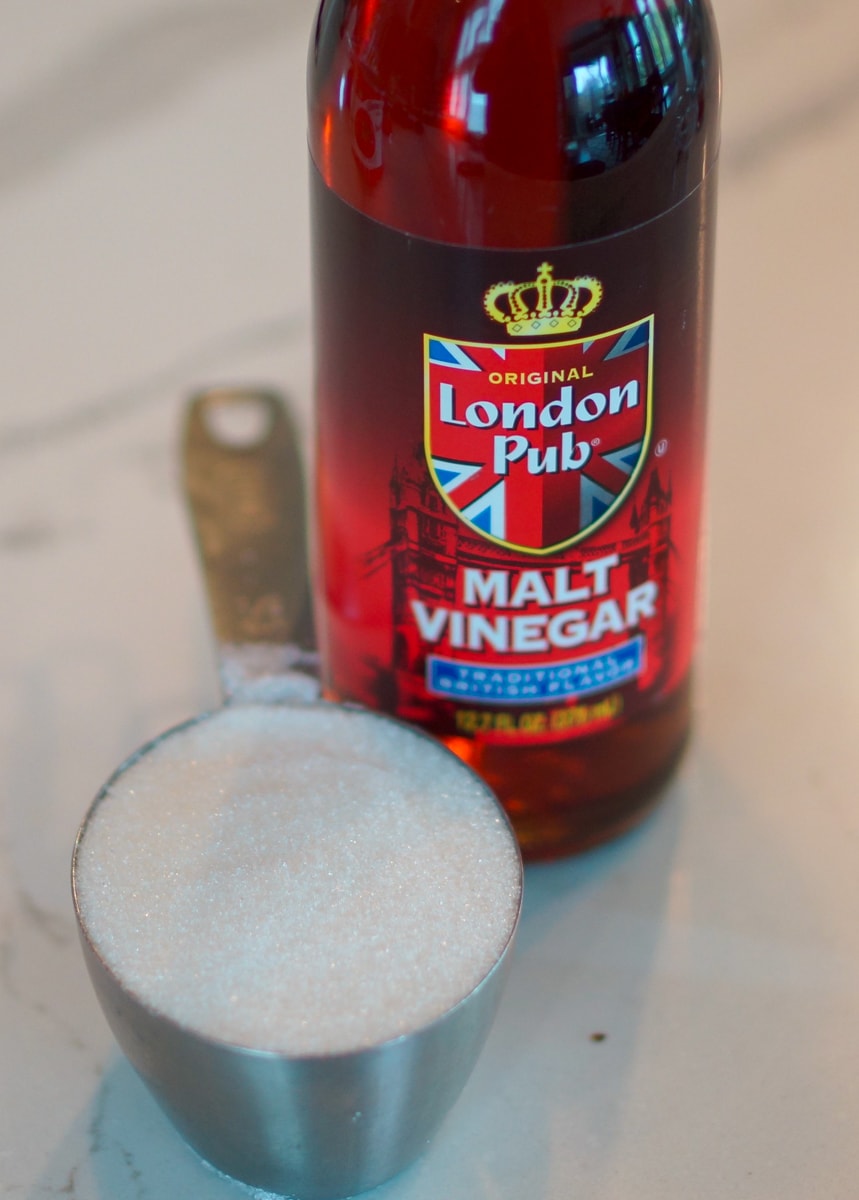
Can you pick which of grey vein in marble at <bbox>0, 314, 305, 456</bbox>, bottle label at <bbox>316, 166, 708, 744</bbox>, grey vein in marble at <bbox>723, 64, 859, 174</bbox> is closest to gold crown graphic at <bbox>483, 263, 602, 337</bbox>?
bottle label at <bbox>316, 166, 708, 744</bbox>

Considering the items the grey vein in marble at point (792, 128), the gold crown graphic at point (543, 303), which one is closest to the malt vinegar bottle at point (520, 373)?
the gold crown graphic at point (543, 303)

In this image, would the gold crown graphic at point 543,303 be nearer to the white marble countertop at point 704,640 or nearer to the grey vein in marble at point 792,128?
the white marble countertop at point 704,640

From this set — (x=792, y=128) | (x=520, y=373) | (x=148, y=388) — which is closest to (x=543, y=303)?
(x=520, y=373)

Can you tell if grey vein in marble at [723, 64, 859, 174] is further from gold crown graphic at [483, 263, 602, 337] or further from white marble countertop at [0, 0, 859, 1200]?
gold crown graphic at [483, 263, 602, 337]

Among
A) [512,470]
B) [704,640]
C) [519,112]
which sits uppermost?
[519,112]

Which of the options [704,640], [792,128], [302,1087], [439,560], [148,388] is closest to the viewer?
[302,1087]

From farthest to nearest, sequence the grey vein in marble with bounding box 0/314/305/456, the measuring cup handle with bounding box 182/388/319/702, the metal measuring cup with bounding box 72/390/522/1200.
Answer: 1. the grey vein in marble with bounding box 0/314/305/456
2. the measuring cup handle with bounding box 182/388/319/702
3. the metal measuring cup with bounding box 72/390/522/1200

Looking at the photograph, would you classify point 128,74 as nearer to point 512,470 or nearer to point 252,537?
point 252,537
